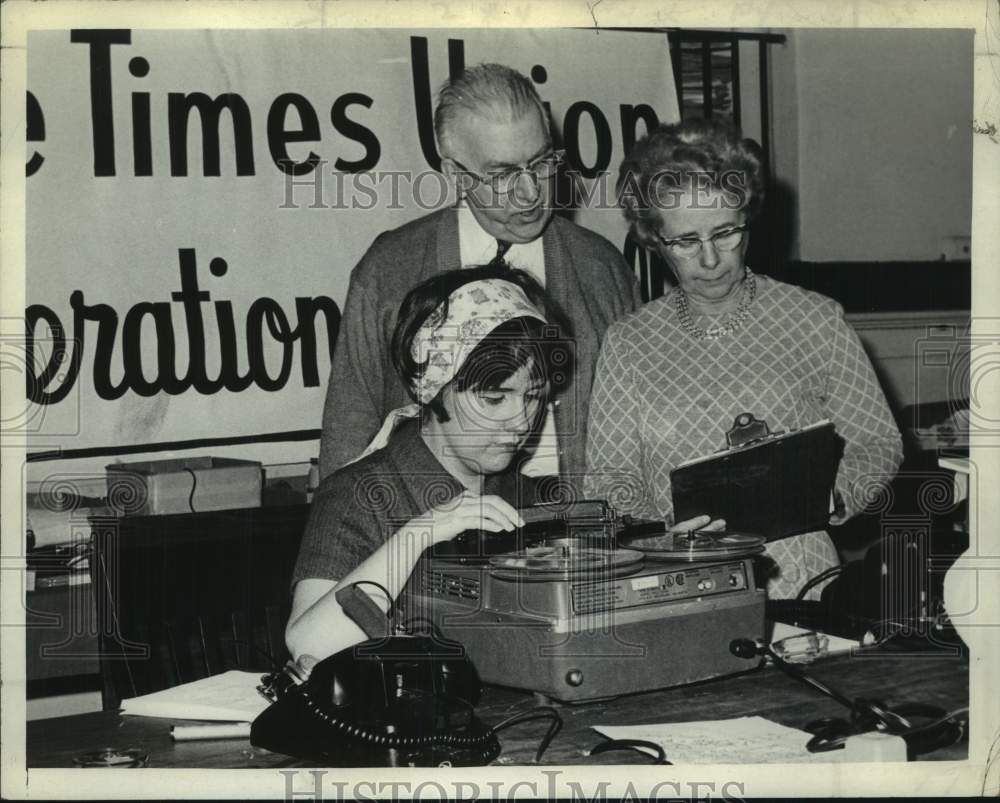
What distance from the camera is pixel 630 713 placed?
65.8 inches

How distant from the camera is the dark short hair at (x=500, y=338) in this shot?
7.04 feet

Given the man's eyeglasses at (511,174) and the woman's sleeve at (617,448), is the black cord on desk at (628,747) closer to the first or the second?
the woman's sleeve at (617,448)

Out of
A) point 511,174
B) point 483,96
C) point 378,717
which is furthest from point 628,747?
point 483,96

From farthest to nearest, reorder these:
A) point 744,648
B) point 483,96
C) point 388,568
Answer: point 483,96 → point 388,568 → point 744,648

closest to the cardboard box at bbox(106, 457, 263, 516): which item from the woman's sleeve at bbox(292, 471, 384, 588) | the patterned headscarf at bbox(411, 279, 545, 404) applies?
the woman's sleeve at bbox(292, 471, 384, 588)

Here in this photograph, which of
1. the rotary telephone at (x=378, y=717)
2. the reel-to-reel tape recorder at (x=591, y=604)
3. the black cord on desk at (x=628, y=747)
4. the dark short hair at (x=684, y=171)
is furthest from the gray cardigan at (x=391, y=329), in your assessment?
the black cord on desk at (x=628, y=747)

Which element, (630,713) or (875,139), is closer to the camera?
(630,713)

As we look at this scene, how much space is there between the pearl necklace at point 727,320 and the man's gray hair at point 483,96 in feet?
1.67

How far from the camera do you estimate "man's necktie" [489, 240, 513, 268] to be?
2.24 meters

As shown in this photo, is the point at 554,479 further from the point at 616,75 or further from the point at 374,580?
the point at 616,75

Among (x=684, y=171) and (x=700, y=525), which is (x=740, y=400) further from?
(x=684, y=171)

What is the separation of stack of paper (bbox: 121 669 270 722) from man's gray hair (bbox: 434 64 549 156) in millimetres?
1109

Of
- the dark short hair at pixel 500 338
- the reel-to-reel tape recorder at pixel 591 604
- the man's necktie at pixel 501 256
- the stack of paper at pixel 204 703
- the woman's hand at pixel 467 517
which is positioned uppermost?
the man's necktie at pixel 501 256

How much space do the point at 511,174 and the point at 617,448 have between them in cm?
59
